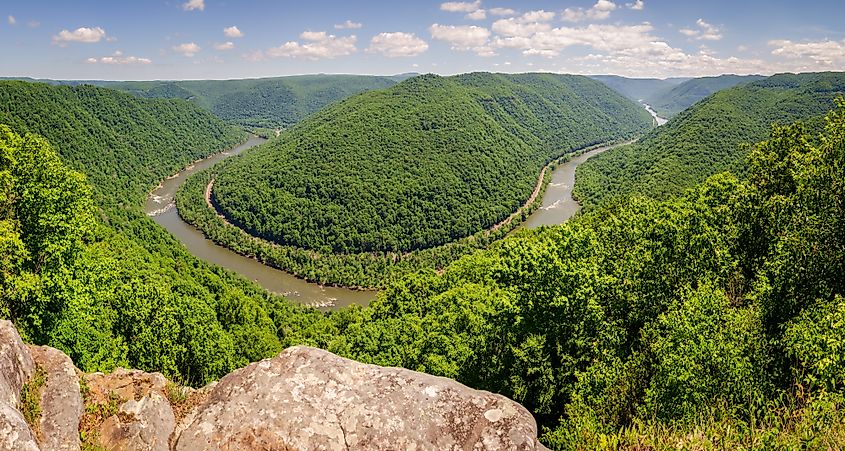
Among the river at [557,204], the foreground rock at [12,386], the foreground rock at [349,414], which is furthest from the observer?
the river at [557,204]

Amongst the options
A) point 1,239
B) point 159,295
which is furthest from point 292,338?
point 1,239

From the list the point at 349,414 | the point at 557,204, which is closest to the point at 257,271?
the point at 557,204

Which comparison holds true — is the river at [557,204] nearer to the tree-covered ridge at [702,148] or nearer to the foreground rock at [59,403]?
the tree-covered ridge at [702,148]

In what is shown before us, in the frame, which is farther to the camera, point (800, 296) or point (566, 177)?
point (566, 177)

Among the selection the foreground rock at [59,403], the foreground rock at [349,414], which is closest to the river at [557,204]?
the foreground rock at [349,414]

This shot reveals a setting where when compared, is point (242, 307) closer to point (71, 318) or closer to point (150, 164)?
point (71, 318)

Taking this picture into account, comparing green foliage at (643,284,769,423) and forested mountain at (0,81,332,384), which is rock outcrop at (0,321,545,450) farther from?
forested mountain at (0,81,332,384)
